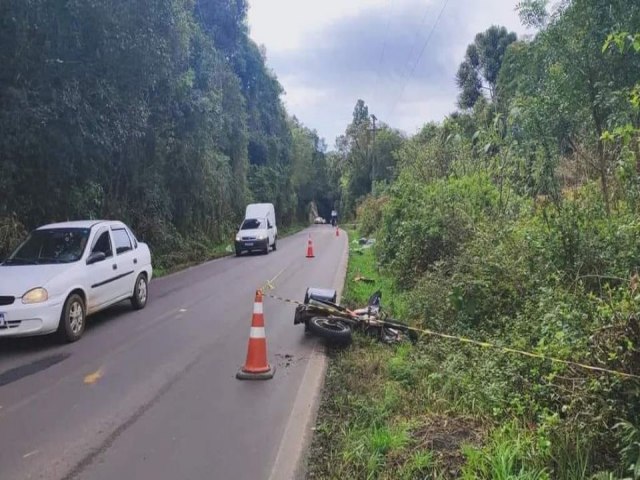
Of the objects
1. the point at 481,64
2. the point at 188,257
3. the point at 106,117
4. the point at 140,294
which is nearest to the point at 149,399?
the point at 140,294

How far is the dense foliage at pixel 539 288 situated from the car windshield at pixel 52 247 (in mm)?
4641

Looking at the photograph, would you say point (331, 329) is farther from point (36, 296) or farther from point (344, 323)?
point (36, 296)

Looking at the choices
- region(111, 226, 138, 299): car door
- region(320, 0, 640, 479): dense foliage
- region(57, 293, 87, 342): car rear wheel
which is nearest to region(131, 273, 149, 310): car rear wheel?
region(111, 226, 138, 299): car door

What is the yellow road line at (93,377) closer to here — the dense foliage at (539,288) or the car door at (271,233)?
the dense foliage at (539,288)

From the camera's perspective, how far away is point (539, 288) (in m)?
5.74

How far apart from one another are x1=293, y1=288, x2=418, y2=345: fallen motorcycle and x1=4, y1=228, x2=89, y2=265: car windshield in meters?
3.69

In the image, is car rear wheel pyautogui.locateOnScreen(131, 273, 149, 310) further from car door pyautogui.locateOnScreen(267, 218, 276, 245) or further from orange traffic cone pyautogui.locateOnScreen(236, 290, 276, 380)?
car door pyautogui.locateOnScreen(267, 218, 276, 245)

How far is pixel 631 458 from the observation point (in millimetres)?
2984

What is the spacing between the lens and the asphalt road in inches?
157

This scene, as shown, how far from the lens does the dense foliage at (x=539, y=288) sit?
137 inches

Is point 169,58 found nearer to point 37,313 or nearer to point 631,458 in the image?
point 37,313

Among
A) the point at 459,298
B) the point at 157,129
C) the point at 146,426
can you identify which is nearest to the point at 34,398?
the point at 146,426

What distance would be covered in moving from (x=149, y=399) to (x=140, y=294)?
5.23 meters

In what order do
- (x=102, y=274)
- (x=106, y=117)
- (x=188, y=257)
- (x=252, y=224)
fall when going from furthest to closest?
(x=252, y=224)
(x=188, y=257)
(x=106, y=117)
(x=102, y=274)
